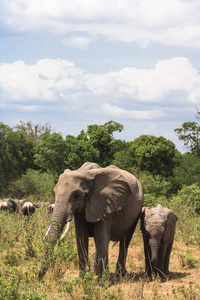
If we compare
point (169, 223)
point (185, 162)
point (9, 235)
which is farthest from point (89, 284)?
point (185, 162)

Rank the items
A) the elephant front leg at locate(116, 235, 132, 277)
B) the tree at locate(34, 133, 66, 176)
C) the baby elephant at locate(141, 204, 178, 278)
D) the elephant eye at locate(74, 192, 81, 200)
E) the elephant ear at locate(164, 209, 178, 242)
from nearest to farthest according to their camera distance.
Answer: the elephant eye at locate(74, 192, 81, 200) → the baby elephant at locate(141, 204, 178, 278) → the elephant ear at locate(164, 209, 178, 242) → the elephant front leg at locate(116, 235, 132, 277) → the tree at locate(34, 133, 66, 176)

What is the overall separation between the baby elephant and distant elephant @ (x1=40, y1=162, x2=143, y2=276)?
22.3 inches

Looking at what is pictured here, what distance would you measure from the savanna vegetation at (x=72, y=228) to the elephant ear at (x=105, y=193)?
86 cm

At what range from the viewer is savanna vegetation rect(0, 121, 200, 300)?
812 centimetres

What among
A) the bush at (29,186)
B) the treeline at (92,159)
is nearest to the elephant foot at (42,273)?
the treeline at (92,159)

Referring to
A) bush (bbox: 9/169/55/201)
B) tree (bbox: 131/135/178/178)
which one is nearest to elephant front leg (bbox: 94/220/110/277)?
tree (bbox: 131/135/178/178)

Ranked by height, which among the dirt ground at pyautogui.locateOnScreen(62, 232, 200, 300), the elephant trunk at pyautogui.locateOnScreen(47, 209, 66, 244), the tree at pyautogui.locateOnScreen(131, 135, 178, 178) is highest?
the tree at pyautogui.locateOnScreen(131, 135, 178, 178)

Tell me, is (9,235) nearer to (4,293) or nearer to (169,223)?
(169,223)

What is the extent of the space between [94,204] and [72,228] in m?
6.48

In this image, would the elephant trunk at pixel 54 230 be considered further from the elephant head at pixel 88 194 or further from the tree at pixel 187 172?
the tree at pixel 187 172

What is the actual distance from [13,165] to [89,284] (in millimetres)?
32333

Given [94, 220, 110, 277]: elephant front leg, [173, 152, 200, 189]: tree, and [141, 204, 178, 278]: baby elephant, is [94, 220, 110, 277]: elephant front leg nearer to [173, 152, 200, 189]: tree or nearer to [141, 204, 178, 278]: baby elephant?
[141, 204, 178, 278]: baby elephant

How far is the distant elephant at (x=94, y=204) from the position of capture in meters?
8.90

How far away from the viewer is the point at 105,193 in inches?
376
